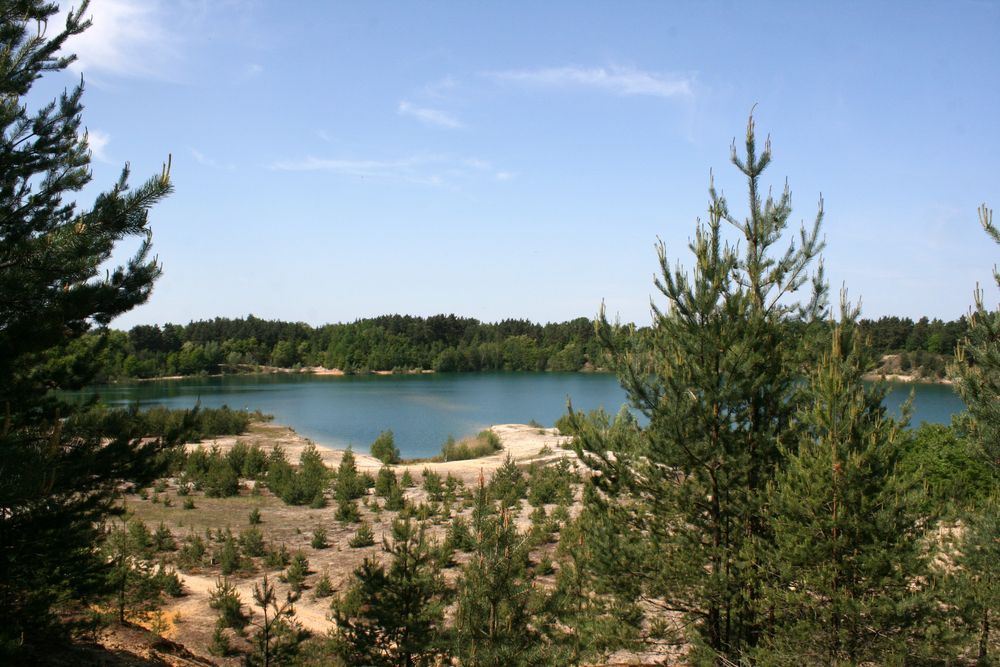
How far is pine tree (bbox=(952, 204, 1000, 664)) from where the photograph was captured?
27.4ft

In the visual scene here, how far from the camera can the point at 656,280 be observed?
872 cm

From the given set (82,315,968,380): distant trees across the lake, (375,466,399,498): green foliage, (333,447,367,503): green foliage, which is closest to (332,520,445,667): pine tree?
(333,447,367,503): green foliage

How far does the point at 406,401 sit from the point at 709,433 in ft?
209

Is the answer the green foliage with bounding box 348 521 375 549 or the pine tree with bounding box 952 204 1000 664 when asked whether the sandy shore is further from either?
the pine tree with bounding box 952 204 1000 664

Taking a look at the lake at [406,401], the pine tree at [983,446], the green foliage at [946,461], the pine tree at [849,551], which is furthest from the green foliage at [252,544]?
the green foliage at [946,461]

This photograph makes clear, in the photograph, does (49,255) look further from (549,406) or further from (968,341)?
(549,406)

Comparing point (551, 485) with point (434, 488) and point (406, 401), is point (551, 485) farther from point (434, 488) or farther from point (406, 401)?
point (406, 401)

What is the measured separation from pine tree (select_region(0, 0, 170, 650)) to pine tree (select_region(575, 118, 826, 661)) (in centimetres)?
582

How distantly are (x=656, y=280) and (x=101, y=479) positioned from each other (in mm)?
7014

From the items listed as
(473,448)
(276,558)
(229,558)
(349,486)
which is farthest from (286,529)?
(473,448)

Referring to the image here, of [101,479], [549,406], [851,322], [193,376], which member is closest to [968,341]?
[851,322]

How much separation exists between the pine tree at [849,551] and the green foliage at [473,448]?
2757 cm

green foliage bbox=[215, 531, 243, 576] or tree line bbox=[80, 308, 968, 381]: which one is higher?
tree line bbox=[80, 308, 968, 381]

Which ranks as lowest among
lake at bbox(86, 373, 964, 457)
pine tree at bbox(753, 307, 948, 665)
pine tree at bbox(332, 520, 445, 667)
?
lake at bbox(86, 373, 964, 457)
